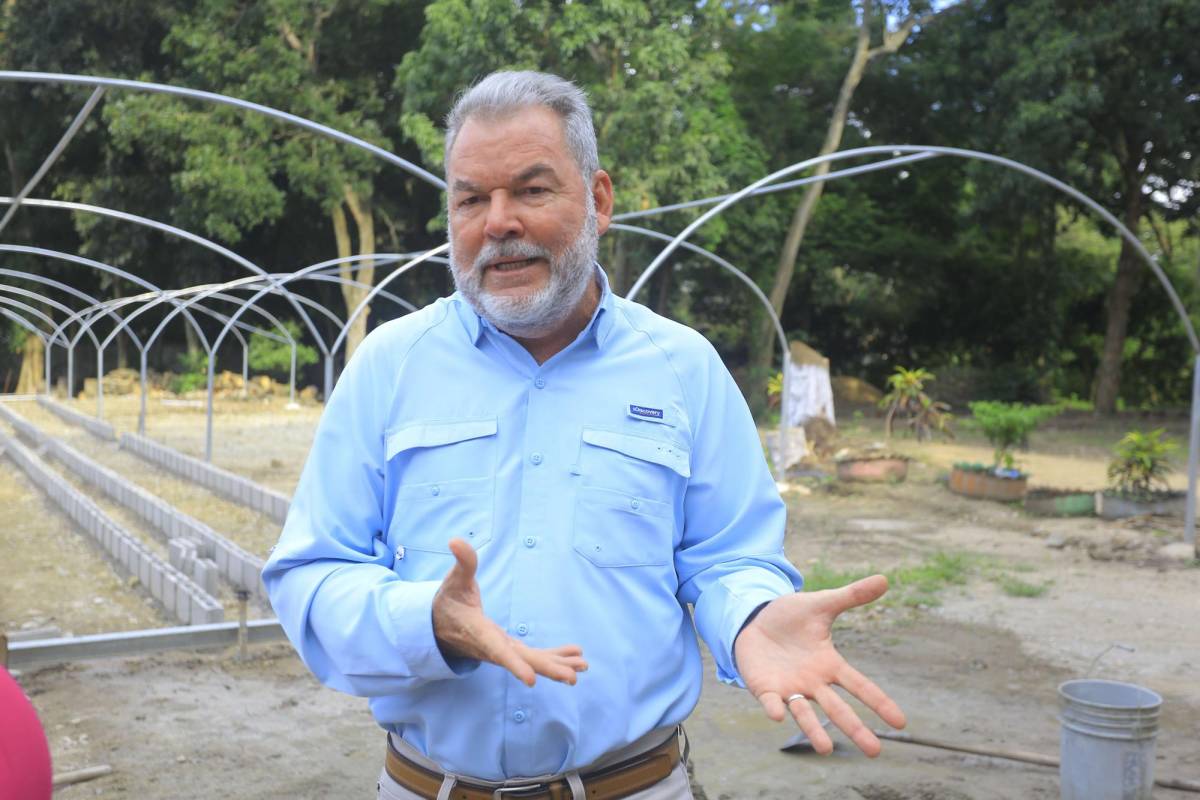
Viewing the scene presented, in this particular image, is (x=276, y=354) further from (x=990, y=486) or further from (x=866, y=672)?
(x=866, y=672)

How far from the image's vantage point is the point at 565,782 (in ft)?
5.68

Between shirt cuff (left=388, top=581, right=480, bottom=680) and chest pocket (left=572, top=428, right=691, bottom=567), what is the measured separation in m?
0.26

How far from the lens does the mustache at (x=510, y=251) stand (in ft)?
5.91

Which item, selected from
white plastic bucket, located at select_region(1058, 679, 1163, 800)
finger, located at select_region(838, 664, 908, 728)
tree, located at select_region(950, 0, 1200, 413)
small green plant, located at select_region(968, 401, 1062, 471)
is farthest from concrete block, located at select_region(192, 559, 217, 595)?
tree, located at select_region(950, 0, 1200, 413)

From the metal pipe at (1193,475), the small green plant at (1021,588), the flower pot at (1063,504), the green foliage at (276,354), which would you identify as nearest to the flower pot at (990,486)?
the flower pot at (1063,504)

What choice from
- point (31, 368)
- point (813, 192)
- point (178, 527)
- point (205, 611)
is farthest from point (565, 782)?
point (31, 368)

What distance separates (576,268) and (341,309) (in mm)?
29499

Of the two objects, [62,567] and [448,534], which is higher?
Answer: [448,534]

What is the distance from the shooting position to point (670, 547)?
6.04 ft

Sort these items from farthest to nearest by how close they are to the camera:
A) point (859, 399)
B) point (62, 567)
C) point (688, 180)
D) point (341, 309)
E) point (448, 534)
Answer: point (341, 309)
point (859, 399)
point (688, 180)
point (62, 567)
point (448, 534)

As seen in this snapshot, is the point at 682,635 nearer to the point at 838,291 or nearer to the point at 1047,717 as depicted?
the point at 1047,717

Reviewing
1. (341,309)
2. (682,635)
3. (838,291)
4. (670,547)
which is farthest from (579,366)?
(341,309)

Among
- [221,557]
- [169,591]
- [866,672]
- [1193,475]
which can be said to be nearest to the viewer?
[866,672]

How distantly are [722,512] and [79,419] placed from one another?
834 inches
